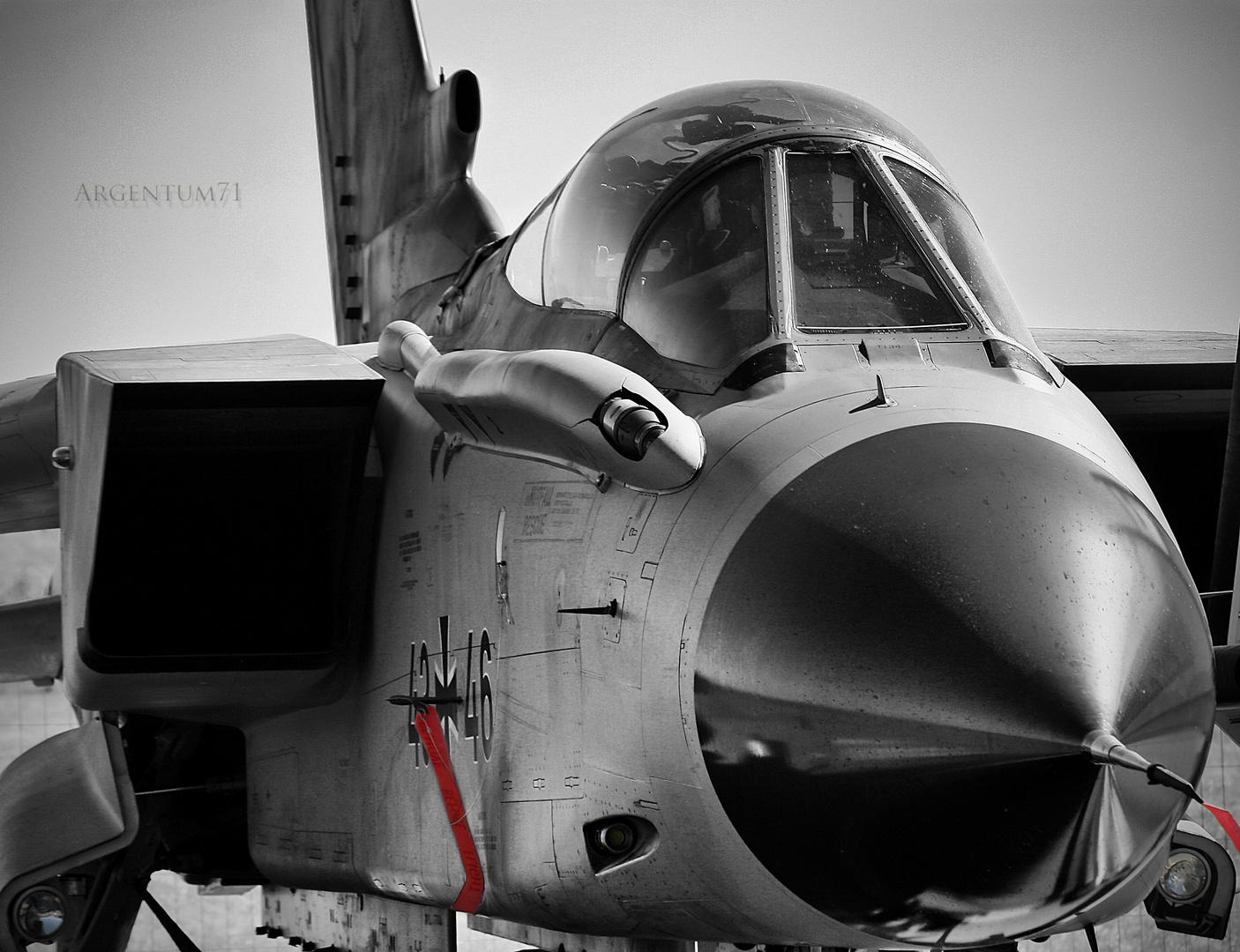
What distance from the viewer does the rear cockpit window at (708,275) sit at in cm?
263

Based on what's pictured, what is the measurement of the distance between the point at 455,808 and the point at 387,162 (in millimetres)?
4132

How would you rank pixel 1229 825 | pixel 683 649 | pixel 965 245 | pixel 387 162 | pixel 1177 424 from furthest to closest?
1. pixel 387 162
2. pixel 1177 424
3. pixel 1229 825
4. pixel 965 245
5. pixel 683 649

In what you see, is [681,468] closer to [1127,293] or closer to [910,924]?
[910,924]

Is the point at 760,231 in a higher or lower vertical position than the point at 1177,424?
higher

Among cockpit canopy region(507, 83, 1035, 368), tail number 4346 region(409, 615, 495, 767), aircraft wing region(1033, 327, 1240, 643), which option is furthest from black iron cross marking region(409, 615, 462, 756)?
aircraft wing region(1033, 327, 1240, 643)

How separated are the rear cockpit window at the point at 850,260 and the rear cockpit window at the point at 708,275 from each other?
0.08 meters

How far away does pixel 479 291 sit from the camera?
149 inches

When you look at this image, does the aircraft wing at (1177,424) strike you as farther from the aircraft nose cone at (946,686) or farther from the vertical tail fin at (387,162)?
the vertical tail fin at (387,162)

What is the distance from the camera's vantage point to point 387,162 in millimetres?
6465

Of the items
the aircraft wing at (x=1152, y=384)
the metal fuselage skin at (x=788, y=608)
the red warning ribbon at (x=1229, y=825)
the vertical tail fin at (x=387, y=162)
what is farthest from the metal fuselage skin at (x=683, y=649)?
the vertical tail fin at (x=387, y=162)

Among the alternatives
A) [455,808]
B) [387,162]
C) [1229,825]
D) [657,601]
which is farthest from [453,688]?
[387,162]
